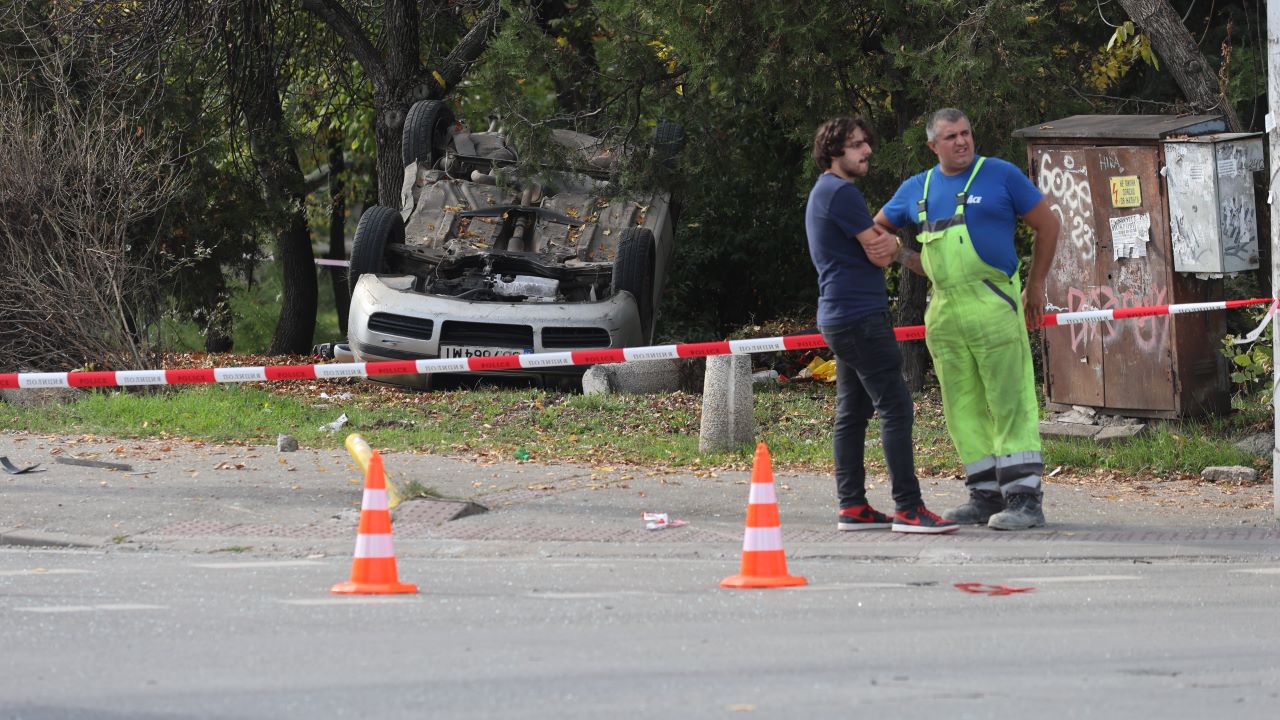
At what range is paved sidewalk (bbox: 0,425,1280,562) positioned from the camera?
25.0ft

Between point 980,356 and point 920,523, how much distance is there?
0.79 m

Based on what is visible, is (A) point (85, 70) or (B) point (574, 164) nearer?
(B) point (574, 164)

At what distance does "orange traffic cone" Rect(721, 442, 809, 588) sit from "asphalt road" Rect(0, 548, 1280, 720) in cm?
12

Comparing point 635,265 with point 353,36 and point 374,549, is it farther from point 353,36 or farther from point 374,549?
point 374,549

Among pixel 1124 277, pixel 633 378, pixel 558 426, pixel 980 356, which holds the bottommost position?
pixel 558 426

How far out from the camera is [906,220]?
303 inches

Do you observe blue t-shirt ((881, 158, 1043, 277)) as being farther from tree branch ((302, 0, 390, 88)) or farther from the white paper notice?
tree branch ((302, 0, 390, 88))

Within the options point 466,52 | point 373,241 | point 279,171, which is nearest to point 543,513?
point 373,241

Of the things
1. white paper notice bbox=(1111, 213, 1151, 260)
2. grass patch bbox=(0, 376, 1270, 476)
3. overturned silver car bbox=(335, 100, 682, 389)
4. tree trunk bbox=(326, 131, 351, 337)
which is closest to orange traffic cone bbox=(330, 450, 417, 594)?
grass patch bbox=(0, 376, 1270, 476)

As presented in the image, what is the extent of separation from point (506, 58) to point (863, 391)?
834 centimetres

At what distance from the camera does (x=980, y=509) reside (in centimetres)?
790

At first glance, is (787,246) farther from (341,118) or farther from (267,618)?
(267,618)

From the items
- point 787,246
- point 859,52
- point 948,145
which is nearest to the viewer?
point 948,145

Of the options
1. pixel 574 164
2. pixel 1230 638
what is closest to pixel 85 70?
pixel 574 164
